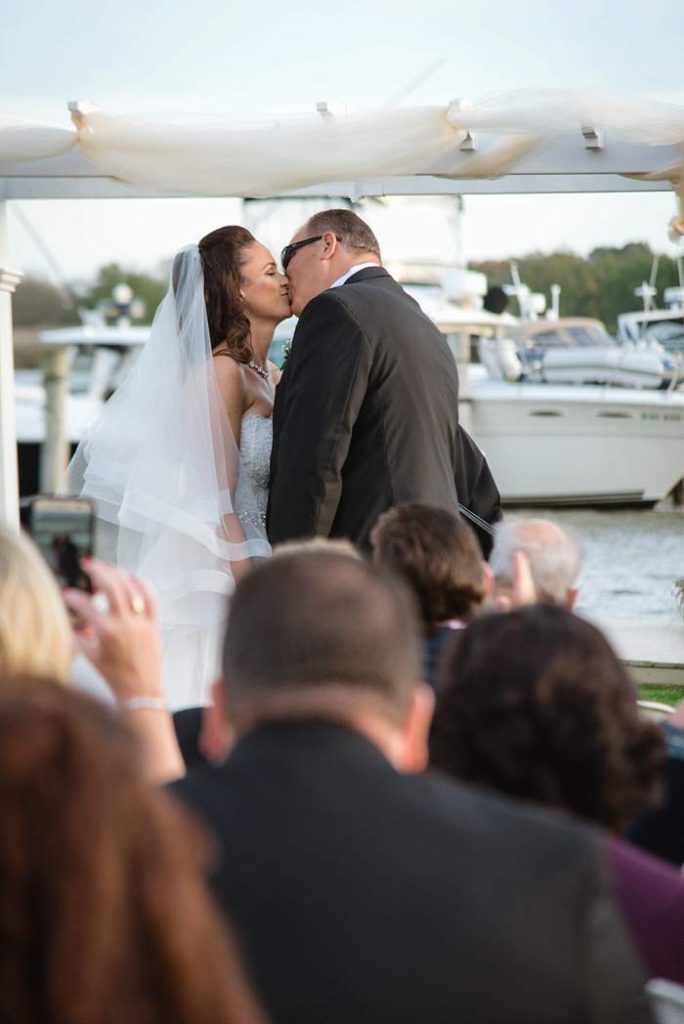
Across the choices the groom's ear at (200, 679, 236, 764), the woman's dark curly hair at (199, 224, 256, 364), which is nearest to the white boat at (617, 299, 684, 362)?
the woman's dark curly hair at (199, 224, 256, 364)

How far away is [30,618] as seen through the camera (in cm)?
192

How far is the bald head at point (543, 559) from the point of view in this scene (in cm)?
301

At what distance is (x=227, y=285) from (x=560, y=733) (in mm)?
3288

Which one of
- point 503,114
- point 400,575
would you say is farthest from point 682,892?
point 503,114

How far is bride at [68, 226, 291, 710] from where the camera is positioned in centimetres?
474

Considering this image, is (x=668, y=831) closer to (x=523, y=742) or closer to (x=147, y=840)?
(x=523, y=742)

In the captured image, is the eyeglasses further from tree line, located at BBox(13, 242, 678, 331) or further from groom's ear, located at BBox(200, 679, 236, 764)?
tree line, located at BBox(13, 242, 678, 331)

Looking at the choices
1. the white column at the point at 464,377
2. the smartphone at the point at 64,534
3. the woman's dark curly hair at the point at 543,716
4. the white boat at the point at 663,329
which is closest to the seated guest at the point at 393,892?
the woman's dark curly hair at the point at 543,716

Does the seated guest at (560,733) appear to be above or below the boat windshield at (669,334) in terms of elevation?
below

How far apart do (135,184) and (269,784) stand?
4.52m

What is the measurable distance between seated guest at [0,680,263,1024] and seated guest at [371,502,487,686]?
1.75m

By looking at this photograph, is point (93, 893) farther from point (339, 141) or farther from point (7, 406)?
point (7, 406)

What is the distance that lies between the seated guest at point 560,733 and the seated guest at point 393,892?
250mm

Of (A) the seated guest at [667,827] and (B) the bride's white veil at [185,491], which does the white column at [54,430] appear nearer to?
(B) the bride's white veil at [185,491]
